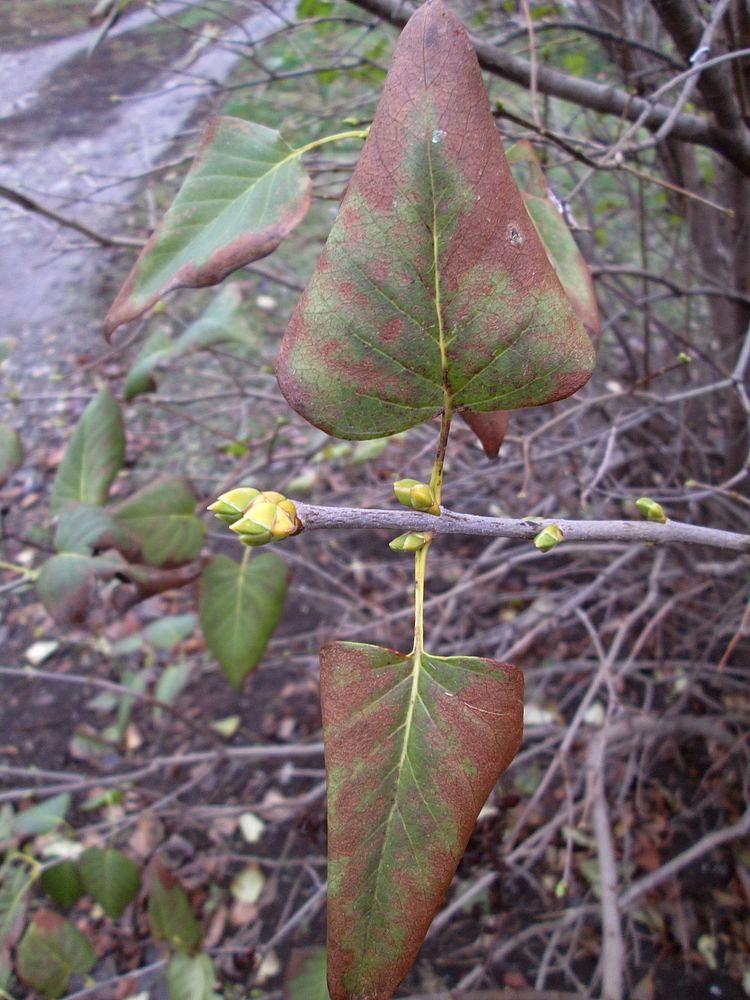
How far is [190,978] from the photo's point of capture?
990 mm

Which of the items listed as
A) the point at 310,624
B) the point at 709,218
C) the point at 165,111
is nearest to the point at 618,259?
the point at 709,218

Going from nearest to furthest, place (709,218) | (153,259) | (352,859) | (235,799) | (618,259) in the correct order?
(352,859) < (153,259) < (709,218) < (235,799) < (618,259)

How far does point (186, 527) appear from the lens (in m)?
0.96

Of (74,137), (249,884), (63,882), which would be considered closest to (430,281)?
(63,882)

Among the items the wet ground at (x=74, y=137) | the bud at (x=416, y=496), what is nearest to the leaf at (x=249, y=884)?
the bud at (x=416, y=496)

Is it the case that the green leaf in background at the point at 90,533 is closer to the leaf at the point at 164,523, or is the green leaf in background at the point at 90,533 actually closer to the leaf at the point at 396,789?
the leaf at the point at 164,523

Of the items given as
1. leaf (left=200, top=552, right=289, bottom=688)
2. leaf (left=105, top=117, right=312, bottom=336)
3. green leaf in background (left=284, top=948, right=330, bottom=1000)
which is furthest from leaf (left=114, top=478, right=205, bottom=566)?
green leaf in background (left=284, top=948, right=330, bottom=1000)

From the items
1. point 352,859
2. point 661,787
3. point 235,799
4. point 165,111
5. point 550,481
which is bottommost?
point 235,799

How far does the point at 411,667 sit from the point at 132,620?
5.17ft

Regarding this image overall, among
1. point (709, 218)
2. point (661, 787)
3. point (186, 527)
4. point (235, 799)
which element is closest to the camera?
point (186, 527)

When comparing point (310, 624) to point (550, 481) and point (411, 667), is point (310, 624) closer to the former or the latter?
point (550, 481)

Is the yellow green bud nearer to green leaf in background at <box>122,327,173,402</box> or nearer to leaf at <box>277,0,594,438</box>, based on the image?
leaf at <box>277,0,594,438</box>

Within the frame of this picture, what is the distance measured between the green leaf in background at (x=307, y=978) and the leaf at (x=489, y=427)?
637 millimetres

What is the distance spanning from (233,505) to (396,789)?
0.18 metres
